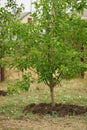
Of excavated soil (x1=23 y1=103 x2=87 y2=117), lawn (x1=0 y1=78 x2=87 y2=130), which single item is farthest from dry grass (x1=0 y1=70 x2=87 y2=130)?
excavated soil (x1=23 y1=103 x2=87 y2=117)

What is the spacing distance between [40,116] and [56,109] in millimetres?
567

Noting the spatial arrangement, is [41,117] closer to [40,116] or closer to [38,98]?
[40,116]

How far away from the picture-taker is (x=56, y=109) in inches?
327

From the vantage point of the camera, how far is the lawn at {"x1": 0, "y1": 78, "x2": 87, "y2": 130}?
706 centimetres

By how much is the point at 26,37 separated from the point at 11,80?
5902mm

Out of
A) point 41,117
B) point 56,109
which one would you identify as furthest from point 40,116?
point 56,109

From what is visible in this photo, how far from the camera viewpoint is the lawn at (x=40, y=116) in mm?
7062

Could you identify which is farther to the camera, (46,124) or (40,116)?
(40,116)

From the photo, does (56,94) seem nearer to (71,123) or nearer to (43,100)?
(43,100)

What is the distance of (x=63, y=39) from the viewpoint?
7988 millimetres

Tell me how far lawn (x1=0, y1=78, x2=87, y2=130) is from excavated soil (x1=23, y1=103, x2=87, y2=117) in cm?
17

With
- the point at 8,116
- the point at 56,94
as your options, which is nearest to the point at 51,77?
the point at 8,116

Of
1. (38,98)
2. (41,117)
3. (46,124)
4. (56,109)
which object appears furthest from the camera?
(38,98)

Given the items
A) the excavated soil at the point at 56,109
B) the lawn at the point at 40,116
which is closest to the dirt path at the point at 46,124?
the lawn at the point at 40,116
